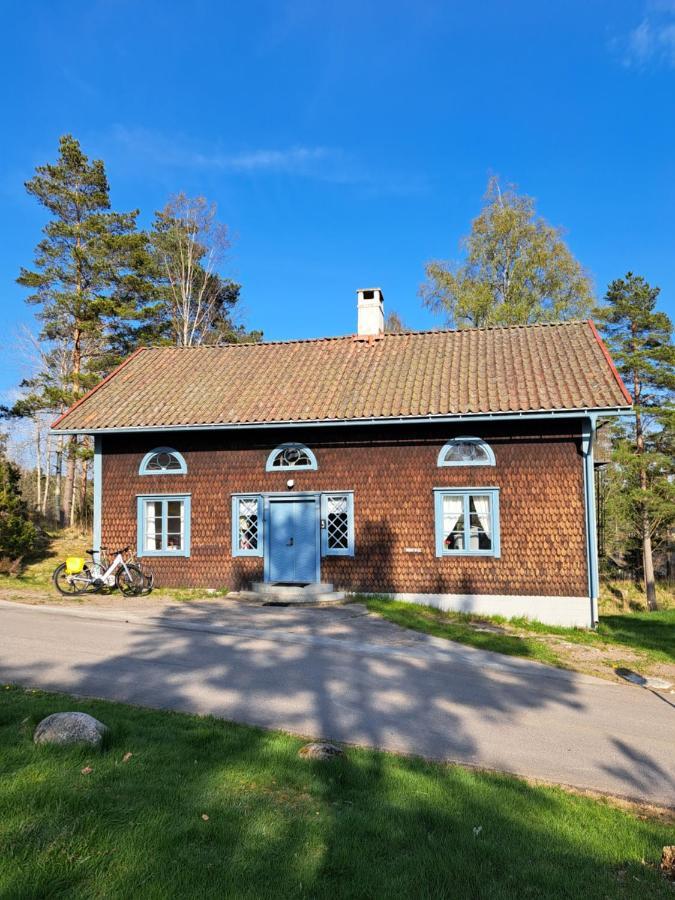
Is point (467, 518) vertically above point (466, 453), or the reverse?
point (466, 453)

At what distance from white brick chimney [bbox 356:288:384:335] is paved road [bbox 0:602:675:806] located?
985 centimetres

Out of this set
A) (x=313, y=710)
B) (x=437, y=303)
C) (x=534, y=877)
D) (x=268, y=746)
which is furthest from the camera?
(x=437, y=303)

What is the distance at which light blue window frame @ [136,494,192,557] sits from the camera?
1634 centimetres

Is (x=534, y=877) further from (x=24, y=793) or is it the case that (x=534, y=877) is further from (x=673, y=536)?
(x=673, y=536)

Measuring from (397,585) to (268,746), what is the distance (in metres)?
9.63

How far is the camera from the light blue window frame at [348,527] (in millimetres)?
15438

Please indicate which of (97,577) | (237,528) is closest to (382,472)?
(237,528)

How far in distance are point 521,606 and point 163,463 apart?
29.2 ft

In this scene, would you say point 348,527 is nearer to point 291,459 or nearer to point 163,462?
point 291,459

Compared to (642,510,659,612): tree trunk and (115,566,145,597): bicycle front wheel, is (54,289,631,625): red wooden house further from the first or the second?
(642,510,659,612): tree trunk

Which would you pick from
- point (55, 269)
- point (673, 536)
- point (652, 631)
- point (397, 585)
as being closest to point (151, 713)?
point (397, 585)

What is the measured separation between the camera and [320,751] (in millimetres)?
5500

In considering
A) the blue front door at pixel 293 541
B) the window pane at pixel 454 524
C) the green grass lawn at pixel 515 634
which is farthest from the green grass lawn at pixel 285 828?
Result: the blue front door at pixel 293 541

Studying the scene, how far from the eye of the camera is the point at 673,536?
32062 mm
